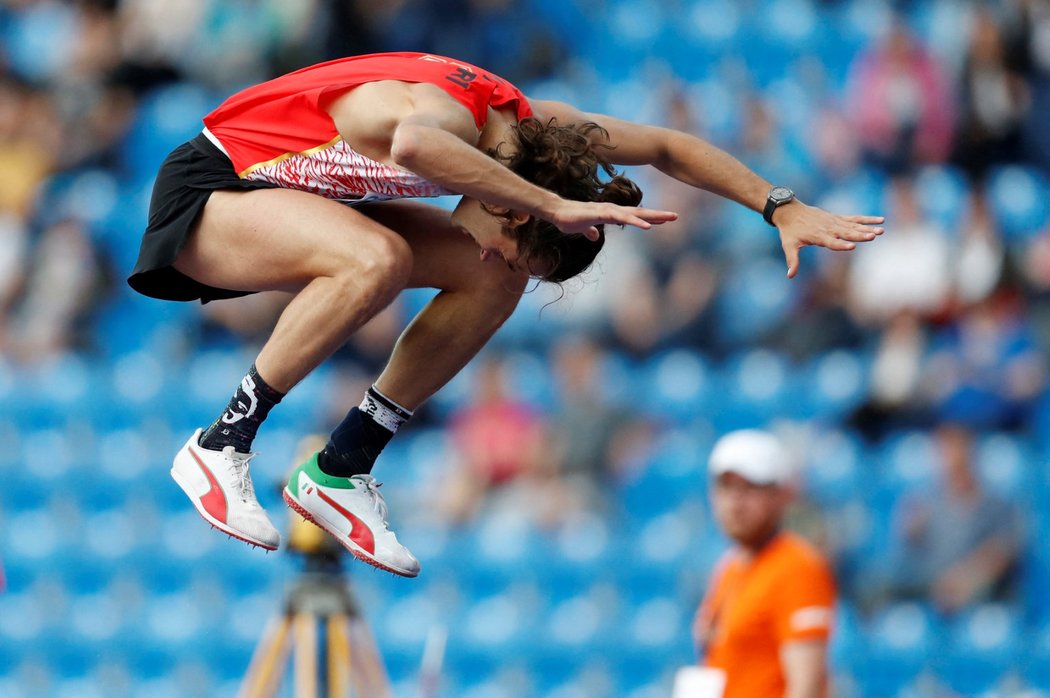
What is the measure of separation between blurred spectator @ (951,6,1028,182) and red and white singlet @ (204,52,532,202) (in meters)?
5.56

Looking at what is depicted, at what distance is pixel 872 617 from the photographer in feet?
27.7

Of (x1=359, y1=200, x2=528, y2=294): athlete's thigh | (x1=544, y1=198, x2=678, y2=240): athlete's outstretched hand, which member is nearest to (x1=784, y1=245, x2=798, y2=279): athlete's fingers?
(x1=544, y1=198, x2=678, y2=240): athlete's outstretched hand

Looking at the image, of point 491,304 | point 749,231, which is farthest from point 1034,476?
point 491,304

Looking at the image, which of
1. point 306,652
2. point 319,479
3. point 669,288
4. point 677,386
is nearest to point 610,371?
point 677,386

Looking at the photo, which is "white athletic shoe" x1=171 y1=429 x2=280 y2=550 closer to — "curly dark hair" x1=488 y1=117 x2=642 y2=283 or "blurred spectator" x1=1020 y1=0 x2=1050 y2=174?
"curly dark hair" x1=488 y1=117 x2=642 y2=283

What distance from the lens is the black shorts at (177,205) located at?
476cm

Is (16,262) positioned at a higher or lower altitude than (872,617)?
higher

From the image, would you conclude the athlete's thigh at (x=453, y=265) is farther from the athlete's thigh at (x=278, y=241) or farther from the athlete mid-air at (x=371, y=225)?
the athlete's thigh at (x=278, y=241)

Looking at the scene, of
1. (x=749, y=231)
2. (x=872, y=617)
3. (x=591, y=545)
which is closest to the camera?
(x=872, y=617)

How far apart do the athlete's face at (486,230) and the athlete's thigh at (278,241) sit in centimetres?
26

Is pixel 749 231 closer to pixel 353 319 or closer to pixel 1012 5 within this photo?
pixel 1012 5

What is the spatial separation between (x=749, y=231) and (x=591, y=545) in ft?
7.09

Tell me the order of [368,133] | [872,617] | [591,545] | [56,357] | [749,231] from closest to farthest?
[368,133], [872,617], [591,545], [749,231], [56,357]

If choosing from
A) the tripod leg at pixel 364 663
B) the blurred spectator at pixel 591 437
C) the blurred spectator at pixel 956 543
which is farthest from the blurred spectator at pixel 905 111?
the tripod leg at pixel 364 663
